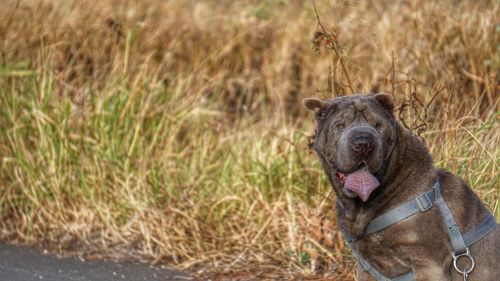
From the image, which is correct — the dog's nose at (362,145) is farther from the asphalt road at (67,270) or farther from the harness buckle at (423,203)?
the asphalt road at (67,270)

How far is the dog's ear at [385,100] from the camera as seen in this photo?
516cm

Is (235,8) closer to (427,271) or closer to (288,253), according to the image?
(288,253)

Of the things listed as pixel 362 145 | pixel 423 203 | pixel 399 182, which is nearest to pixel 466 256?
pixel 423 203

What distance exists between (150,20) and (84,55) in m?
1.09

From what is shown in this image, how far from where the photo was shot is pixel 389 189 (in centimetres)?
521

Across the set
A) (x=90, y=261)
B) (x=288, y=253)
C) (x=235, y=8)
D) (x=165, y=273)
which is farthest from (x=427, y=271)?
(x=235, y=8)

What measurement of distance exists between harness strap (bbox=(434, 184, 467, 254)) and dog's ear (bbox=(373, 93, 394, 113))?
1.74 feet

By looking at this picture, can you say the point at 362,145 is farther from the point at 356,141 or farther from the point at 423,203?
the point at 423,203

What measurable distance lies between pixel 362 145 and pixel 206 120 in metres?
5.14

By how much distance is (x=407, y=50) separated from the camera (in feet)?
31.8

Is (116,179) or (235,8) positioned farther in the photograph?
(235,8)

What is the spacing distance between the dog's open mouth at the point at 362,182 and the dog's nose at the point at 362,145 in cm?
14

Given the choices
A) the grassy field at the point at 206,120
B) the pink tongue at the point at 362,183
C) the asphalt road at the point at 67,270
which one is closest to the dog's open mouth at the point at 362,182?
the pink tongue at the point at 362,183

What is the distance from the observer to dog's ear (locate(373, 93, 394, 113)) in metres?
5.16
